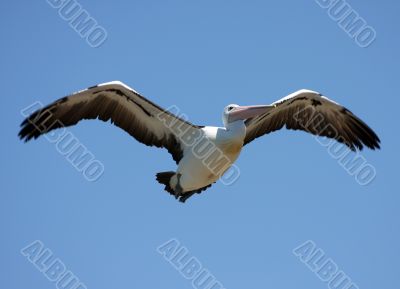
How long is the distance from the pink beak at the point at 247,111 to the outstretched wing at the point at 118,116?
0.83 m

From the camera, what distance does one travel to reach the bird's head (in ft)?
43.9

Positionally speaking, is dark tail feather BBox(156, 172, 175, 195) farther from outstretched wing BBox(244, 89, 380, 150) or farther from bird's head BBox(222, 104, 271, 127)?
outstretched wing BBox(244, 89, 380, 150)

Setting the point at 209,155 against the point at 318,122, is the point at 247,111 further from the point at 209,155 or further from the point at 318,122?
the point at 318,122

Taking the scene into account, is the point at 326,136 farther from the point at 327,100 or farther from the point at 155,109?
the point at 155,109

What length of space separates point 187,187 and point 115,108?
2.15 meters

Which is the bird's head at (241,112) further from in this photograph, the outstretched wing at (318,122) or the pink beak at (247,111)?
the outstretched wing at (318,122)

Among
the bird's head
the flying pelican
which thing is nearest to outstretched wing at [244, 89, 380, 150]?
the flying pelican

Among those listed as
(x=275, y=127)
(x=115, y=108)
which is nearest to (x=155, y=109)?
(x=115, y=108)

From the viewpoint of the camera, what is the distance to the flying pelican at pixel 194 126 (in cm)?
1323

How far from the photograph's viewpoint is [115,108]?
45.0 feet

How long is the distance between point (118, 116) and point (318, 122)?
14.9ft

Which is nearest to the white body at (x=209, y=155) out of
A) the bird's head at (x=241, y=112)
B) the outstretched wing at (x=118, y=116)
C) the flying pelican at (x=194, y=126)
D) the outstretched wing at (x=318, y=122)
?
the flying pelican at (x=194, y=126)

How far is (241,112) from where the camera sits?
44.0ft

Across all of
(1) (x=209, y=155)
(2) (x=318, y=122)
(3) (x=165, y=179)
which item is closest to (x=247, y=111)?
(1) (x=209, y=155)
